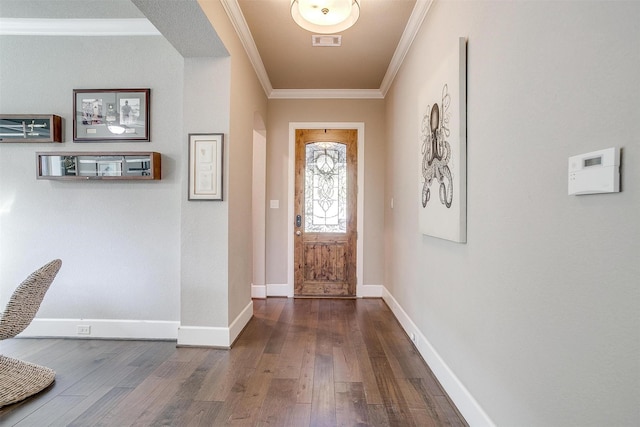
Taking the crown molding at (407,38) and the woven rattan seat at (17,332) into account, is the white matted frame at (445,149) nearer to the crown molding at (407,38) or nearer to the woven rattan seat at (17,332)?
the crown molding at (407,38)

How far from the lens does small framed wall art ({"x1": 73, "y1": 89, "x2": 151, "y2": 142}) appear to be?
8.99 ft

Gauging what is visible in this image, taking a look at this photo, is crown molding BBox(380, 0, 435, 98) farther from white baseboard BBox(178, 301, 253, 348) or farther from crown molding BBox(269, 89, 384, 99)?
white baseboard BBox(178, 301, 253, 348)

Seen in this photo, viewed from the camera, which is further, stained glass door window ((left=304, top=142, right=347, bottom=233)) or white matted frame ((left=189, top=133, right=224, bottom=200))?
stained glass door window ((left=304, top=142, right=347, bottom=233))

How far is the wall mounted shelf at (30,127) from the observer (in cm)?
268

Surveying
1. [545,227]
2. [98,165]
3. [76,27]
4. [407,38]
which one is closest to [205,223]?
[98,165]

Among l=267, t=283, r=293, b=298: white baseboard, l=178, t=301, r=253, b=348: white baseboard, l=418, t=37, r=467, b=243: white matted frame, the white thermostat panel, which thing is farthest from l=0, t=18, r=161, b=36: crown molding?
Result: the white thermostat panel

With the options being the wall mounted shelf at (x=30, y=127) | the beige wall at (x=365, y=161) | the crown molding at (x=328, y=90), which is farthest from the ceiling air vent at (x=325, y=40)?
the wall mounted shelf at (x=30, y=127)

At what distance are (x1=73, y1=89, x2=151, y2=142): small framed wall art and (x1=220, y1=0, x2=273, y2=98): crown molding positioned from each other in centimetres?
98

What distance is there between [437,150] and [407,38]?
1.36 metres

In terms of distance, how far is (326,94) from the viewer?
13.5 feet

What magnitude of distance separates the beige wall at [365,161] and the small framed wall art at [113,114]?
1681 millimetres

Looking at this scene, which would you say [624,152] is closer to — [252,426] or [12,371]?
[252,426]

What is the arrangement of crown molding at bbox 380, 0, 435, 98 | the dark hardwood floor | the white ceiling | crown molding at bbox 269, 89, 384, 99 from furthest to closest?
crown molding at bbox 269, 89, 384, 99
crown molding at bbox 380, 0, 435, 98
the white ceiling
the dark hardwood floor

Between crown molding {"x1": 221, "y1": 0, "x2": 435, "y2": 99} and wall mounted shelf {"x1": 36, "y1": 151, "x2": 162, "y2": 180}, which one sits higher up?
crown molding {"x1": 221, "y1": 0, "x2": 435, "y2": 99}
